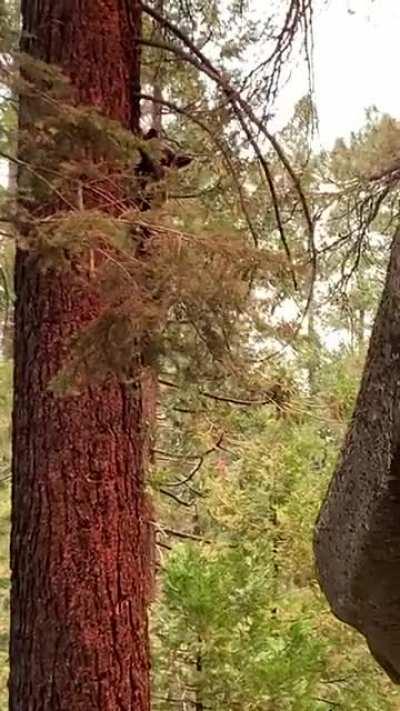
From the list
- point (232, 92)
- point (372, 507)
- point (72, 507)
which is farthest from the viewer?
point (232, 92)

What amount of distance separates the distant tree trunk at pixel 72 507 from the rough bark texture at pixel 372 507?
122 cm

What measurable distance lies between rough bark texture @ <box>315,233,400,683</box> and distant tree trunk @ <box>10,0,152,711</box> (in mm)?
1221

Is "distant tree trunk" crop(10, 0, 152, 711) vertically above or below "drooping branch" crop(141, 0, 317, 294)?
below

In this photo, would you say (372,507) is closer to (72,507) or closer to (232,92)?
(72,507)

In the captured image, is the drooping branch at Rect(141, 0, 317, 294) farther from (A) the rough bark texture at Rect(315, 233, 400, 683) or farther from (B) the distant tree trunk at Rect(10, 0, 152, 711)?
(A) the rough bark texture at Rect(315, 233, 400, 683)

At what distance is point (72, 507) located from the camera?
3137 mm

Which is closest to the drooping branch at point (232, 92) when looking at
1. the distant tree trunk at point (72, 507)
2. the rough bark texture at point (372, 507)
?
the distant tree trunk at point (72, 507)

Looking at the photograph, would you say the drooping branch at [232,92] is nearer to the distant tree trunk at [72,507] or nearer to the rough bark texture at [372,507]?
the distant tree trunk at [72,507]

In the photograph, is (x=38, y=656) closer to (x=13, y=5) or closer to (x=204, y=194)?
(x=204, y=194)

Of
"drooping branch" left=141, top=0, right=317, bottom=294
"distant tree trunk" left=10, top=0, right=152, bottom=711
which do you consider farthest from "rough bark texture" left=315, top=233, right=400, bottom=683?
"drooping branch" left=141, top=0, right=317, bottom=294

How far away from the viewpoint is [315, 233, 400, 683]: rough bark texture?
5.34 feet

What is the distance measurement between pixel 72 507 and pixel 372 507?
159cm

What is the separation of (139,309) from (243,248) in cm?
42

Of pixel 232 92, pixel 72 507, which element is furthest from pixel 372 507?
pixel 232 92
